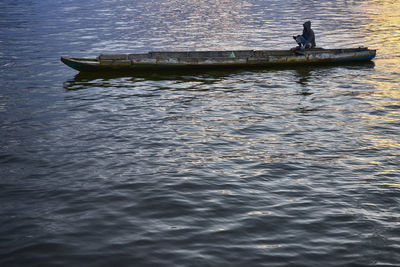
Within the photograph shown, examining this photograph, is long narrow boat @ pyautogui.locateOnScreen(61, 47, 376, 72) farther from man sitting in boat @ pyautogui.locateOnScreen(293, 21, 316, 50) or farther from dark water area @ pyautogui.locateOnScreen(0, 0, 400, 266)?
dark water area @ pyautogui.locateOnScreen(0, 0, 400, 266)

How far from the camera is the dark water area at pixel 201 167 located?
6.61m

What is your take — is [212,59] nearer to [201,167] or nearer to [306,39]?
[306,39]

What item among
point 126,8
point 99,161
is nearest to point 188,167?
point 99,161

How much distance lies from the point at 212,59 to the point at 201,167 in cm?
1049

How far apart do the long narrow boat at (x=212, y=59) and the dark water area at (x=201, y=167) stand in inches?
18.9

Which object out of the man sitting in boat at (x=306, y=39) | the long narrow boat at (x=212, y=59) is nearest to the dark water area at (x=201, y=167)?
the long narrow boat at (x=212, y=59)

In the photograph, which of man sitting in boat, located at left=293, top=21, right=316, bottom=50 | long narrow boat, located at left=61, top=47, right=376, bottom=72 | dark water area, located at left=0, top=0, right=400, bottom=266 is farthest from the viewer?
man sitting in boat, located at left=293, top=21, right=316, bottom=50

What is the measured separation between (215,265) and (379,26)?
31.5 m

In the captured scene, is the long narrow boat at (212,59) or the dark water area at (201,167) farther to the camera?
the long narrow boat at (212,59)

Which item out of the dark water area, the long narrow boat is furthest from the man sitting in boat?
the dark water area

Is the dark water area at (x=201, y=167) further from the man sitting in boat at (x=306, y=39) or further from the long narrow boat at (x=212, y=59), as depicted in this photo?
the man sitting in boat at (x=306, y=39)

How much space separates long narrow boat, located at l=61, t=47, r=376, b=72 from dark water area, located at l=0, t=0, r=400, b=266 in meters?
0.48

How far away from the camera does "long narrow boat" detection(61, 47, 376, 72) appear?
18.6m

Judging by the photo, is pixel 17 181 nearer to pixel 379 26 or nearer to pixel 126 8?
pixel 379 26
